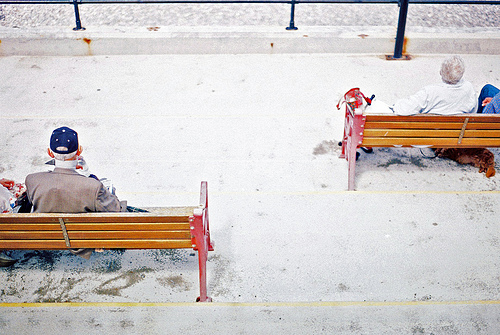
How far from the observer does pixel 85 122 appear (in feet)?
20.6

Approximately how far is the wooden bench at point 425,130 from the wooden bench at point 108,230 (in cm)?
187

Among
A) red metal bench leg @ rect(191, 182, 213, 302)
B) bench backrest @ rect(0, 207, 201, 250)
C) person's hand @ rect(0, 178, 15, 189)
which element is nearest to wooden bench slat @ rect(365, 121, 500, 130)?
red metal bench leg @ rect(191, 182, 213, 302)

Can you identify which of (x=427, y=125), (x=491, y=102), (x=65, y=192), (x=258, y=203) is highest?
(x=491, y=102)

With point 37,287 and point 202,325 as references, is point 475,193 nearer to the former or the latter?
point 202,325

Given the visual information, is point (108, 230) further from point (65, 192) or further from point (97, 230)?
point (65, 192)

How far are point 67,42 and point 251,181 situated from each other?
15.2ft

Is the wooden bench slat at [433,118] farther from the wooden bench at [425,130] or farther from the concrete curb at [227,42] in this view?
the concrete curb at [227,42]

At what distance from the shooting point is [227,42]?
8086mm

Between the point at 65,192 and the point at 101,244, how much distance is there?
45 cm

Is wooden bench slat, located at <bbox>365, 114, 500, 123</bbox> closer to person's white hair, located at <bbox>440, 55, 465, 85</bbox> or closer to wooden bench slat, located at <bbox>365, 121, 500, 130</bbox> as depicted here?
wooden bench slat, located at <bbox>365, 121, 500, 130</bbox>

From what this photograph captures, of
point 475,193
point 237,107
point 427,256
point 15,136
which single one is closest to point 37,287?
point 15,136

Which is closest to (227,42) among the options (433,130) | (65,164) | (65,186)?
(433,130)

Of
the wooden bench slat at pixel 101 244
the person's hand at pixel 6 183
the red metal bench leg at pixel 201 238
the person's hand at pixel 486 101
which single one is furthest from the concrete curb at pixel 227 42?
the wooden bench slat at pixel 101 244

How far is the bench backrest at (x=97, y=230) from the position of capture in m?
3.40
